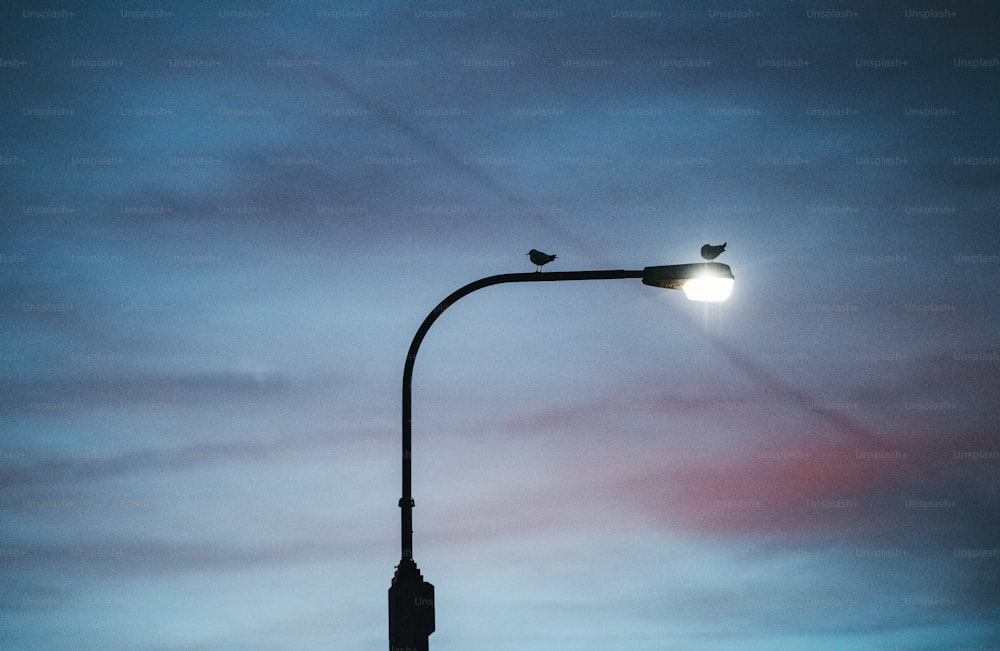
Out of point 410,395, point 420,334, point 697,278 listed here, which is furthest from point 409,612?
point 697,278

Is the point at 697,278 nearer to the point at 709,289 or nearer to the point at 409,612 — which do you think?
the point at 709,289

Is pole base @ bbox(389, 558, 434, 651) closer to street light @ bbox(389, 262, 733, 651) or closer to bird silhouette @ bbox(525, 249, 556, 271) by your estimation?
street light @ bbox(389, 262, 733, 651)

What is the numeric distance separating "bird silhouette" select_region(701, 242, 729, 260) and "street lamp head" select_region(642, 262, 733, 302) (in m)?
1.06

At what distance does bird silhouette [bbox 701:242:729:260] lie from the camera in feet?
41.9

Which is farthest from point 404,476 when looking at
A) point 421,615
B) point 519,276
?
point 519,276

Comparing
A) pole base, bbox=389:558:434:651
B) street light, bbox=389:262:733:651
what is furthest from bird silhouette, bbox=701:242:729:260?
pole base, bbox=389:558:434:651

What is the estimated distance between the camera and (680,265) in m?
11.7

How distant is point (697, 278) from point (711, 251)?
1278 millimetres

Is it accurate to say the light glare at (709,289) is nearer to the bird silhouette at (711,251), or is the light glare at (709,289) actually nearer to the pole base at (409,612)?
the bird silhouette at (711,251)

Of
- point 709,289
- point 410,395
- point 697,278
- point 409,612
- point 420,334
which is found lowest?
point 409,612

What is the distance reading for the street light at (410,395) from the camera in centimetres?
1042

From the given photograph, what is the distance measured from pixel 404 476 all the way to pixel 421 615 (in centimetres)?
139

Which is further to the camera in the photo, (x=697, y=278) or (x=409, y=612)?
(x=697, y=278)

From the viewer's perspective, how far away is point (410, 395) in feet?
36.0
